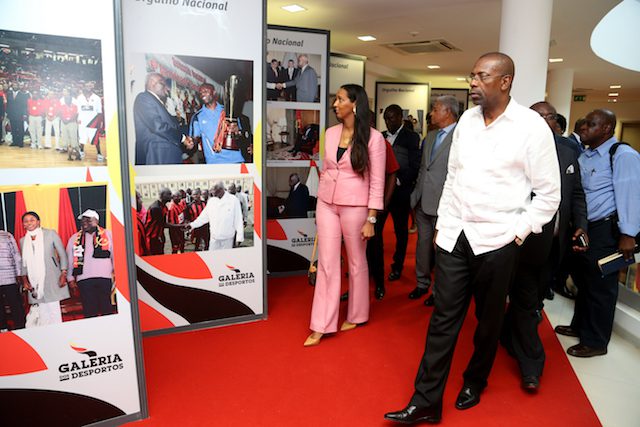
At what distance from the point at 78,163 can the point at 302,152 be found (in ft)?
9.21

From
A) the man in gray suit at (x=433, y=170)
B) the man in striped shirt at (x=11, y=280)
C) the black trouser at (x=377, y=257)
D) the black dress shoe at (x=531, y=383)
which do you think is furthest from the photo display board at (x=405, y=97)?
the man in striped shirt at (x=11, y=280)

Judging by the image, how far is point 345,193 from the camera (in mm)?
3227

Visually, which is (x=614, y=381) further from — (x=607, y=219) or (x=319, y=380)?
(x=319, y=380)

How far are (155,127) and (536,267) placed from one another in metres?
2.47

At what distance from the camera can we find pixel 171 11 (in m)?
3.03

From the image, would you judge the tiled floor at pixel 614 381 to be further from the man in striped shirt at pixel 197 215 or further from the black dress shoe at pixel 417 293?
the man in striped shirt at pixel 197 215

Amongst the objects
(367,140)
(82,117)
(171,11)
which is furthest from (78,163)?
(367,140)

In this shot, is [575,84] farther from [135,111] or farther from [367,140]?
[135,111]

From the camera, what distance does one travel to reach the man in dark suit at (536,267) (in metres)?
2.68

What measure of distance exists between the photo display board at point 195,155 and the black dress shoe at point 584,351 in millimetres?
2225

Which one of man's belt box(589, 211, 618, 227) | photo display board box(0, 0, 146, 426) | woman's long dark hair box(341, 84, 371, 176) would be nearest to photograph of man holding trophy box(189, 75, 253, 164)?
woman's long dark hair box(341, 84, 371, 176)

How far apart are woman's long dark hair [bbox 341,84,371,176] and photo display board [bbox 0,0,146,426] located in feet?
5.02

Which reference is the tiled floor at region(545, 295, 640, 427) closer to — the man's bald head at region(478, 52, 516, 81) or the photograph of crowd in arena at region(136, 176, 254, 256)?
the man's bald head at region(478, 52, 516, 81)

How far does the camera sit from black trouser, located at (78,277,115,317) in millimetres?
2186
